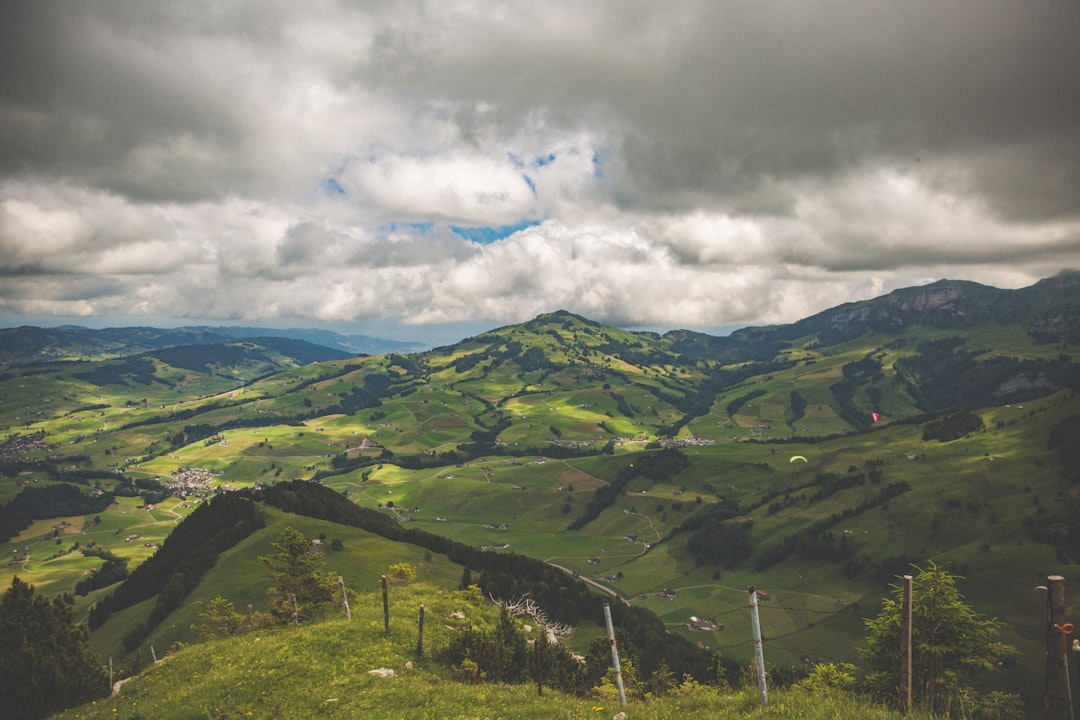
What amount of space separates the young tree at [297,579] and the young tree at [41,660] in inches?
547

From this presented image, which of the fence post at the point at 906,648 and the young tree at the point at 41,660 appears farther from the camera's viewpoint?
the young tree at the point at 41,660

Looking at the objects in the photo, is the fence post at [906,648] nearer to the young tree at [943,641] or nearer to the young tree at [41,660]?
the young tree at [943,641]

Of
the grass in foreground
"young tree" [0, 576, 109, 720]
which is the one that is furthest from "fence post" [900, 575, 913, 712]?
"young tree" [0, 576, 109, 720]

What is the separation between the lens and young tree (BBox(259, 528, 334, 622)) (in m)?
50.2

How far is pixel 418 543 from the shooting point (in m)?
160

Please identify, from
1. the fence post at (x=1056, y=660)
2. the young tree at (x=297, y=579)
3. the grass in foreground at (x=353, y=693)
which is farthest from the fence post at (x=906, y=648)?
the young tree at (x=297, y=579)

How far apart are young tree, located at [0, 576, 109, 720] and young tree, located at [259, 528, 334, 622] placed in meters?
13.9

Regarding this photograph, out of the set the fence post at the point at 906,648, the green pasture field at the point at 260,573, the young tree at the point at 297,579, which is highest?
the fence post at the point at 906,648

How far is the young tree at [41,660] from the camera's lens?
117 ft

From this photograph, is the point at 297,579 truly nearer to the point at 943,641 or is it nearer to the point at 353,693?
the point at 353,693

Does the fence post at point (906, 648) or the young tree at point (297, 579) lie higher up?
the fence post at point (906, 648)

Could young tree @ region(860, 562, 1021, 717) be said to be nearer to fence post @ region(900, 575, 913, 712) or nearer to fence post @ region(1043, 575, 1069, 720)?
fence post @ region(900, 575, 913, 712)

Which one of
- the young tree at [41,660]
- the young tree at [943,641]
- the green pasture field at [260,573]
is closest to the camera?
the young tree at [943,641]

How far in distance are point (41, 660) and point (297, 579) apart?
18679 mm
